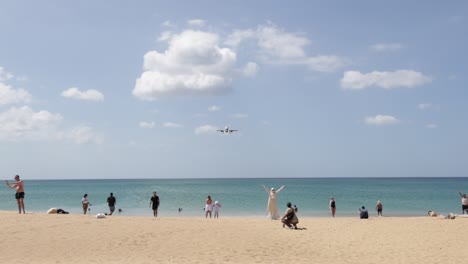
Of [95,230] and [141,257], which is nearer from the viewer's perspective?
[141,257]

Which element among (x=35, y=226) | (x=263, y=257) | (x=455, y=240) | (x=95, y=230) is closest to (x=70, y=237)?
(x=95, y=230)

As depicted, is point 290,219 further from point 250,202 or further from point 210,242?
point 250,202

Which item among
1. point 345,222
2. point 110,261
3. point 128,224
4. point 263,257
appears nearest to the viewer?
point 110,261

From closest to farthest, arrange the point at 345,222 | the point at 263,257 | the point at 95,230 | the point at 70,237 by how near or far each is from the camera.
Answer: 1. the point at 263,257
2. the point at 70,237
3. the point at 95,230
4. the point at 345,222

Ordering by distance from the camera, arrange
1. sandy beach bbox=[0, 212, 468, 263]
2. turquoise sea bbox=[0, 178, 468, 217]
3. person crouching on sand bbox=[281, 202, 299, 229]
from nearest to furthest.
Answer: sandy beach bbox=[0, 212, 468, 263] < person crouching on sand bbox=[281, 202, 299, 229] < turquoise sea bbox=[0, 178, 468, 217]

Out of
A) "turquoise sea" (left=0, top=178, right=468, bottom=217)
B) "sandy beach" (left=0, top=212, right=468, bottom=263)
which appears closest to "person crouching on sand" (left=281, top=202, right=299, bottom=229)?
"sandy beach" (left=0, top=212, right=468, bottom=263)

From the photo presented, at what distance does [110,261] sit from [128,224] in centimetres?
563

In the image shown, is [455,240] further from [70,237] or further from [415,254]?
[70,237]

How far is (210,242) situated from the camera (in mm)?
15672

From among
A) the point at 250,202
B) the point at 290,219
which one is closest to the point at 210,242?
the point at 290,219

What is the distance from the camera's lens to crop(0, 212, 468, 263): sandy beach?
13633mm

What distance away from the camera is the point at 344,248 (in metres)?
15.6

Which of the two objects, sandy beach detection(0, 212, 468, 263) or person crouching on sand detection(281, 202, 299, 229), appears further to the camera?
person crouching on sand detection(281, 202, 299, 229)

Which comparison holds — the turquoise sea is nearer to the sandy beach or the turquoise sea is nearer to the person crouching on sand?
the person crouching on sand
